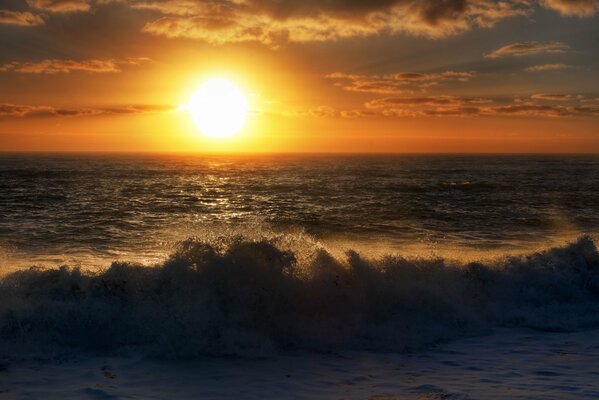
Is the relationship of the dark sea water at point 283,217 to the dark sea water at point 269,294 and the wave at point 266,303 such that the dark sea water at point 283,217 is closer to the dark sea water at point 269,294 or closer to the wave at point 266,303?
the dark sea water at point 269,294

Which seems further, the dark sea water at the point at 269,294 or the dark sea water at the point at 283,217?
the dark sea water at the point at 283,217

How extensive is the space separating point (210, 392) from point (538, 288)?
883 cm

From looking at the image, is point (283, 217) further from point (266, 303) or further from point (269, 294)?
point (266, 303)

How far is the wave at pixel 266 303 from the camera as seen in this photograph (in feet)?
28.4

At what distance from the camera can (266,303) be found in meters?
9.86

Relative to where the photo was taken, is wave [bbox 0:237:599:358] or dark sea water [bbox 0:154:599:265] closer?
wave [bbox 0:237:599:358]

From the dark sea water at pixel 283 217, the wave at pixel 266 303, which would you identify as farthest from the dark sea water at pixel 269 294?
the dark sea water at pixel 283 217

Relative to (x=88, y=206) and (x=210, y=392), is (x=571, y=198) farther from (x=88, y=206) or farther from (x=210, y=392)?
(x=210, y=392)

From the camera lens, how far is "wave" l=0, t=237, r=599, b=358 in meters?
8.66

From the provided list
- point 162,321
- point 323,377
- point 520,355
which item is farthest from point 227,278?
point 520,355

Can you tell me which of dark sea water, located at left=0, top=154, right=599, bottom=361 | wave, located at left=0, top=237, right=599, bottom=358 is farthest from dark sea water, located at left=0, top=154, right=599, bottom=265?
wave, located at left=0, top=237, right=599, bottom=358

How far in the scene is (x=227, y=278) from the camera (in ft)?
33.2

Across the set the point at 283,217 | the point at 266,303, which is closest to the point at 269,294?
the point at 266,303

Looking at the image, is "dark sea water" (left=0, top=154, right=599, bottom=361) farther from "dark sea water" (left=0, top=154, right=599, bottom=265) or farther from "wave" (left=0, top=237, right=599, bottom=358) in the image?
"dark sea water" (left=0, top=154, right=599, bottom=265)
